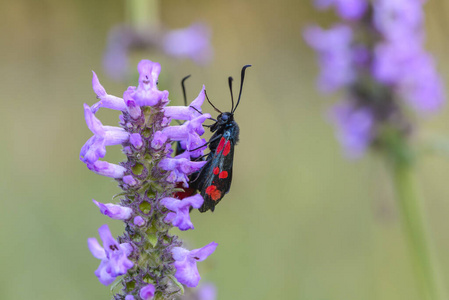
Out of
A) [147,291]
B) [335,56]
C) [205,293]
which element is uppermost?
[335,56]

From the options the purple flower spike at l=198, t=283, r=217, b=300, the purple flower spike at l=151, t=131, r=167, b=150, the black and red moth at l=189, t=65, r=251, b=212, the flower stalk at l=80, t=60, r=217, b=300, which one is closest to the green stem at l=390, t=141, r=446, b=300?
the purple flower spike at l=198, t=283, r=217, b=300

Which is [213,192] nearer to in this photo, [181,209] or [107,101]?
[181,209]

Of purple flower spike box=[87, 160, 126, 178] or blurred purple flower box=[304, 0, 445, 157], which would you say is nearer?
purple flower spike box=[87, 160, 126, 178]

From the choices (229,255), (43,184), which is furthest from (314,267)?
(43,184)

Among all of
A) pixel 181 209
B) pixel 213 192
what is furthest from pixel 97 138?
pixel 213 192

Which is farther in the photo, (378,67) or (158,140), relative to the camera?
(378,67)

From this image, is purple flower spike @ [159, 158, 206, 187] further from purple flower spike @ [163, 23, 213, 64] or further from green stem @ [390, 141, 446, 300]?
purple flower spike @ [163, 23, 213, 64]
